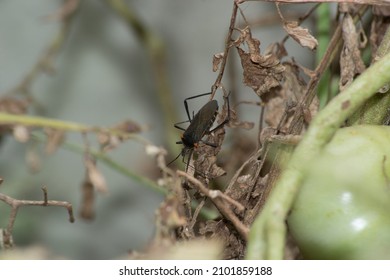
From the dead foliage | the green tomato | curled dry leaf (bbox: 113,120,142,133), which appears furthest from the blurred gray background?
the green tomato

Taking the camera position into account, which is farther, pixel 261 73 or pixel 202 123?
pixel 202 123

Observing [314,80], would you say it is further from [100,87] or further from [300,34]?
[100,87]

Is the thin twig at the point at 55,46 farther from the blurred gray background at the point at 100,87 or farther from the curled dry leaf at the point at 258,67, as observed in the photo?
the curled dry leaf at the point at 258,67

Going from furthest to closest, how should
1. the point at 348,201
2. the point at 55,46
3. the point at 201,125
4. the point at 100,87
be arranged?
the point at 100,87 < the point at 55,46 < the point at 201,125 < the point at 348,201

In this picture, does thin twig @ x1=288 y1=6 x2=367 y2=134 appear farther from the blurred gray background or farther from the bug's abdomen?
the blurred gray background

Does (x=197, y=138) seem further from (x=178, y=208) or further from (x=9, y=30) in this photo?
(x=9, y=30)

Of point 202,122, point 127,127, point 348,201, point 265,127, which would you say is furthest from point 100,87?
point 348,201

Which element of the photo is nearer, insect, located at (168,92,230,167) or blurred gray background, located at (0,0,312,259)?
insect, located at (168,92,230,167)
